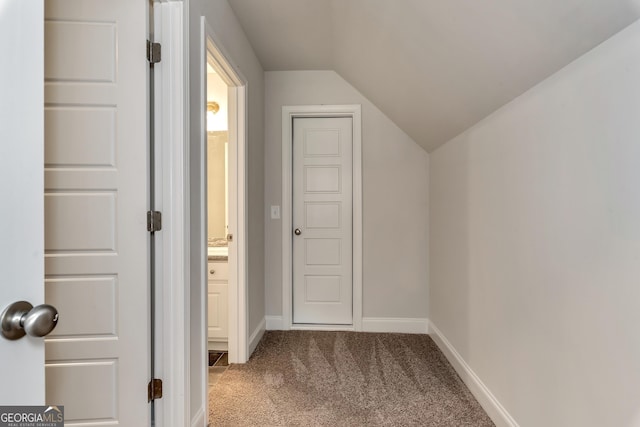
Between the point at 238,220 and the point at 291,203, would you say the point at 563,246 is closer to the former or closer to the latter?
the point at 238,220

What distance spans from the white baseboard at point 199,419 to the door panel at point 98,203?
0.26 meters

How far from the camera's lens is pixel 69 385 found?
1.43 metres

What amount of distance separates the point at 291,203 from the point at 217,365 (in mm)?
1520

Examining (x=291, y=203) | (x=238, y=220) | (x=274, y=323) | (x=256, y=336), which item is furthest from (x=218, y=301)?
(x=291, y=203)

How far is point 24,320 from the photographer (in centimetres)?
59

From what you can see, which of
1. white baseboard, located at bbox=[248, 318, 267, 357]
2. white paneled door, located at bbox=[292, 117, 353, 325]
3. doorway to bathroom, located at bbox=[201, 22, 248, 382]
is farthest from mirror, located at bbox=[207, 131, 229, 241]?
white baseboard, located at bbox=[248, 318, 267, 357]

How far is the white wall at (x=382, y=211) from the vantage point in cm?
320

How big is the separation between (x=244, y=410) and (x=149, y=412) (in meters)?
0.62

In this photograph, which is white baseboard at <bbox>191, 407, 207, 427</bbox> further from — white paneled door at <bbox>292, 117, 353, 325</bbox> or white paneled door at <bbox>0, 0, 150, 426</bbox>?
white paneled door at <bbox>292, 117, 353, 325</bbox>

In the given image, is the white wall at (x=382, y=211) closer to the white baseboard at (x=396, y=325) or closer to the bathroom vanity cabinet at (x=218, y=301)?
the white baseboard at (x=396, y=325)

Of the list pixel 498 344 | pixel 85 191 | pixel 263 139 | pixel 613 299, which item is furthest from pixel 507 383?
pixel 263 139

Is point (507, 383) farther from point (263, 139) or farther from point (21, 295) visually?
point (263, 139)

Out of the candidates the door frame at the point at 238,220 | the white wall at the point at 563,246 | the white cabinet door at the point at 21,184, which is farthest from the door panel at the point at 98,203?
the white wall at the point at 563,246

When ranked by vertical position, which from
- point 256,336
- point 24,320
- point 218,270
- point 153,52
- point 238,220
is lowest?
point 256,336
